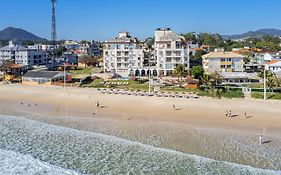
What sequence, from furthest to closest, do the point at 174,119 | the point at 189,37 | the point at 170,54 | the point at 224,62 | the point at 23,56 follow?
the point at 189,37, the point at 23,56, the point at 170,54, the point at 224,62, the point at 174,119

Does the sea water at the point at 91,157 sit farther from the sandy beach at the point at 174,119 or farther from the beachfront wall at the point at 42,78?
the beachfront wall at the point at 42,78

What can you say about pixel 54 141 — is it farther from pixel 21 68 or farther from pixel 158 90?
pixel 21 68

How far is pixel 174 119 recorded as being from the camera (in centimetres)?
3164

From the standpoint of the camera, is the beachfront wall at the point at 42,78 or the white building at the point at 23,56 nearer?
the beachfront wall at the point at 42,78

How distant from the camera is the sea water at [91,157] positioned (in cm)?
1970

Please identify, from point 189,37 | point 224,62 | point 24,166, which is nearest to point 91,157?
point 24,166

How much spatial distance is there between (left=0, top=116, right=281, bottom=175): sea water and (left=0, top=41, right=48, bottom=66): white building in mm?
52387

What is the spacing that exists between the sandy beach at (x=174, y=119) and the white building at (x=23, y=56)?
106ft

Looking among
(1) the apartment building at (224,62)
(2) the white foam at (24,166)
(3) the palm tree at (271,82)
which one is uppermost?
(1) the apartment building at (224,62)

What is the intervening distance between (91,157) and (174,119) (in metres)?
11.5

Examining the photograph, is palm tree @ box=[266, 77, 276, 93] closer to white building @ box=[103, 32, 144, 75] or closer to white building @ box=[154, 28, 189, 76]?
white building @ box=[154, 28, 189, 76]

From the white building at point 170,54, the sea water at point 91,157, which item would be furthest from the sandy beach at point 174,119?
the white building at point 170,54

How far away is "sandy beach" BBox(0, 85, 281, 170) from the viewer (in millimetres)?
23047

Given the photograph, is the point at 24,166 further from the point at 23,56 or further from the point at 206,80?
the point at 23,56
